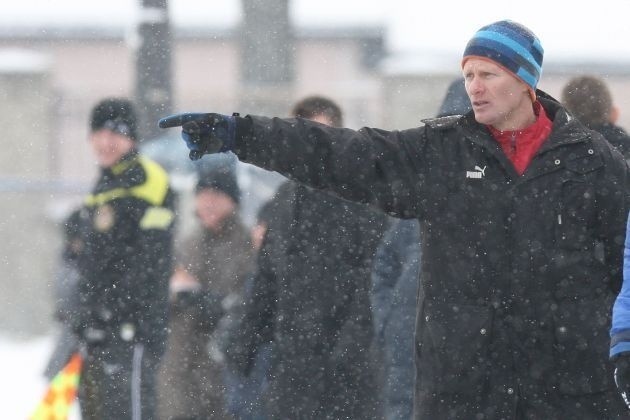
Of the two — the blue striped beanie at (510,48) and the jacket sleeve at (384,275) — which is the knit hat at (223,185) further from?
the blue striped beanie at (510,48)

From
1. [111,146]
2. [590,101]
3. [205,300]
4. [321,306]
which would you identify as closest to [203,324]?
[205,300]

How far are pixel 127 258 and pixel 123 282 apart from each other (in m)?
0.10

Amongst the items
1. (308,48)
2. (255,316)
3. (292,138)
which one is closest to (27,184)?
(308,48)

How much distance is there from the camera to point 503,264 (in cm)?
279

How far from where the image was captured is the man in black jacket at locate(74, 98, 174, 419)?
4551 mm

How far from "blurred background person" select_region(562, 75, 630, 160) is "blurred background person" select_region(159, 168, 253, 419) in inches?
55.8

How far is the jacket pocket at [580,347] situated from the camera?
2.79m

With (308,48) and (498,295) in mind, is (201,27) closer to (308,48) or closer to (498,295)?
(308,48)

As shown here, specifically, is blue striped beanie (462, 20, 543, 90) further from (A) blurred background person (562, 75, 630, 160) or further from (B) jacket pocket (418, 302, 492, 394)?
(A) blurred background person (562, 75, 630, 160)

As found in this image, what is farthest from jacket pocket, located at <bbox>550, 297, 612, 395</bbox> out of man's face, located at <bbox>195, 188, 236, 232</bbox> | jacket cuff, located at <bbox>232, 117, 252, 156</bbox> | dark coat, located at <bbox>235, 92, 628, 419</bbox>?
man's face, located at <bbox>195, 188, 236, 232</bbox>

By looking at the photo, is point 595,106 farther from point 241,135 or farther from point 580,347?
point 241,135

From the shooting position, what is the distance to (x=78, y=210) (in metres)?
4.91

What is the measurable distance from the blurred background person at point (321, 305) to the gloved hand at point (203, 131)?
1.30 m

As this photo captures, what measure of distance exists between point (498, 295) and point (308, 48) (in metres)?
7.09
